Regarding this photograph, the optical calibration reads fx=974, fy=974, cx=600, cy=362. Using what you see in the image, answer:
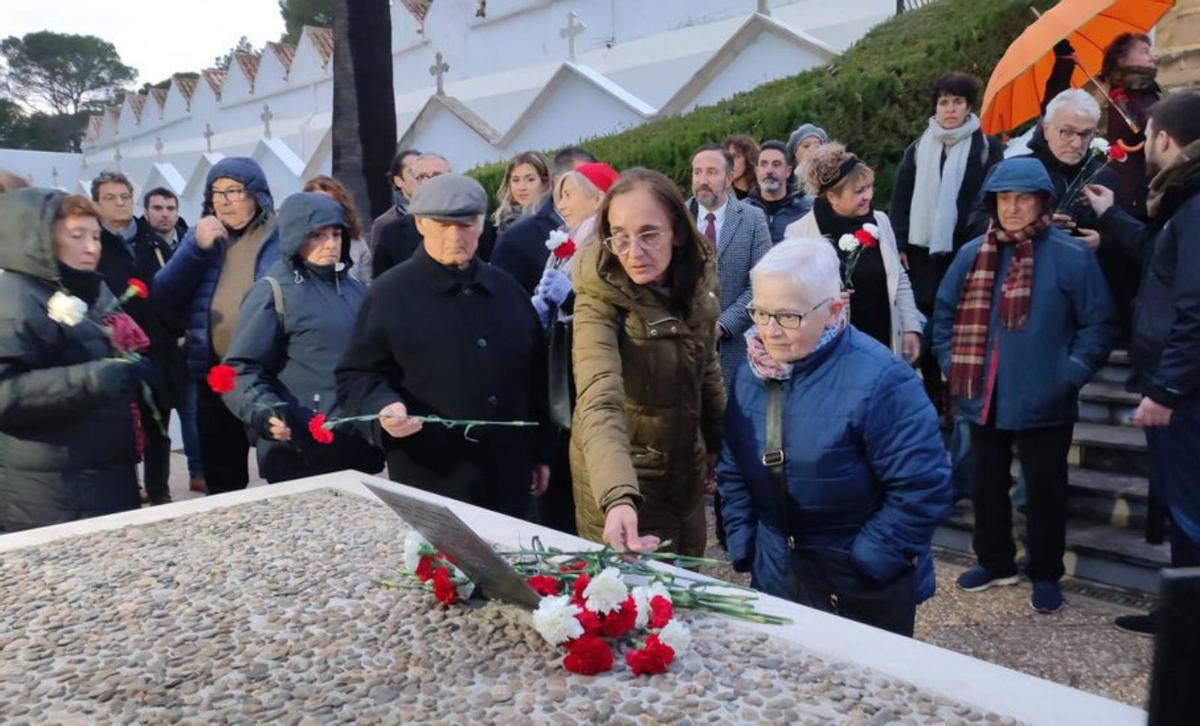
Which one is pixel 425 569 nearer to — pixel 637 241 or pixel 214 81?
pixel 637 241

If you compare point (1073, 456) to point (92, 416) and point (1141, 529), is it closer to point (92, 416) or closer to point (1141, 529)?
point (1141, 529)

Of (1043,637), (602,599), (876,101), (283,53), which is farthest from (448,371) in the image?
(283,53)

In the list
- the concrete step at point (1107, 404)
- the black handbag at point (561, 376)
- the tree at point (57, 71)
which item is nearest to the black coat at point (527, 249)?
the black handbag at point (561, 376)

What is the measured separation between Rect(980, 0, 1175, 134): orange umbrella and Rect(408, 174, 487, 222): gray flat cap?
3.54 metres

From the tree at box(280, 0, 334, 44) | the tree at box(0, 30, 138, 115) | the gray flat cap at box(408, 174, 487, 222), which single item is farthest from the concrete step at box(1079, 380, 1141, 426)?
the tree at box(0, 30, 138, 115)

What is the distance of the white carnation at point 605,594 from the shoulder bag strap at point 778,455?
2.14 ft

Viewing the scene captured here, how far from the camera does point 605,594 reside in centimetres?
177

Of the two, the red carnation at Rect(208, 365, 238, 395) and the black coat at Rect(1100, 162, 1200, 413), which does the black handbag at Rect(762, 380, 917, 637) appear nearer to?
the black coat at Rect(1100, 162, 1200, 413)

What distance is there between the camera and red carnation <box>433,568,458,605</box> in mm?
2026

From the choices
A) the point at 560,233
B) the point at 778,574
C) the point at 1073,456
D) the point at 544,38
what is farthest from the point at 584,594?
the point at 544,38

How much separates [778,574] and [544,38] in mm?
19066

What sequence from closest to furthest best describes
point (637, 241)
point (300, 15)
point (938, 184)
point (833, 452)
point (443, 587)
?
point (443, 587), point (833, 452), point (637, 241), point (938, 184), point (300, 15)

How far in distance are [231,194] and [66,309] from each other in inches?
45.4

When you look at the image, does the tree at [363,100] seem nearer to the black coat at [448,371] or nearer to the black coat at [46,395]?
the black coat at [46,395]
